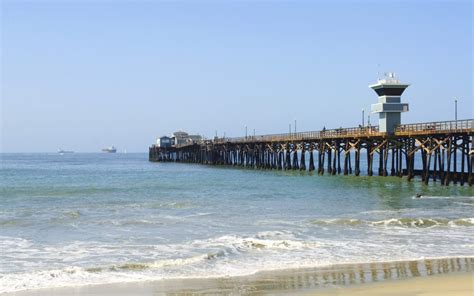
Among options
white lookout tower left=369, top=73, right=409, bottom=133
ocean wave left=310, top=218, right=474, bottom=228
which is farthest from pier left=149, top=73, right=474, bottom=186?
ocean wave left=310, top=218, right=474, bottom=228

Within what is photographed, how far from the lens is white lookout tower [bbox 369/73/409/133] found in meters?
41.2

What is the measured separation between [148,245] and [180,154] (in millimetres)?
91230

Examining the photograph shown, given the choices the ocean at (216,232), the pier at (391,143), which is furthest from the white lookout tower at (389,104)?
the ocean at (216,232)

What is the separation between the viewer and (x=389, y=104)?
4138cm

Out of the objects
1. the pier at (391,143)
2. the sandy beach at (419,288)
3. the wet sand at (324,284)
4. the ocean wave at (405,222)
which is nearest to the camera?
the sandy beach at (419,288)

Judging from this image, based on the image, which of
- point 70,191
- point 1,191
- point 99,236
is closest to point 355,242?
point 99,236

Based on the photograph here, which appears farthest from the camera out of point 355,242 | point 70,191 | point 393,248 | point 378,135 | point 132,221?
point 378,135

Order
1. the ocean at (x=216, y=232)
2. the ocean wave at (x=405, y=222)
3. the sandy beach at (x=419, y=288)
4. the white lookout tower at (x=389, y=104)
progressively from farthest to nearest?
the white lookout tower at (x=389, y=104)
the ocean wave at (x=405, y=222)
the ocean at (x=216, y=232)
the sandy beach at (x=419, y=288)

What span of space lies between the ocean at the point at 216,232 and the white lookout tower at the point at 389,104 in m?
8.79

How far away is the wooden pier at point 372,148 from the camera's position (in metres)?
34.3

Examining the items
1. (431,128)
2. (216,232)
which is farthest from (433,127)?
(216,232)

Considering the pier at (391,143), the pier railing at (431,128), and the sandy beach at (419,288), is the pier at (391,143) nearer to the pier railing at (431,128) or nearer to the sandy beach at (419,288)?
the pier railing at (431,128)

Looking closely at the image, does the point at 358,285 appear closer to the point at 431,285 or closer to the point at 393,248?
the point at 431,285

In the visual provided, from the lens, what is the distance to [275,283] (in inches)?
445
